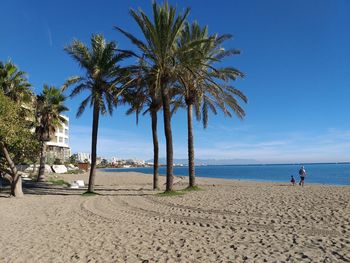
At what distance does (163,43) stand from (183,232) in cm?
1230

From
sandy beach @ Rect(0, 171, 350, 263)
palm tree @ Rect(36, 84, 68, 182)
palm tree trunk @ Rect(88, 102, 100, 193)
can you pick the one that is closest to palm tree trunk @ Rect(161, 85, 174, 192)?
palm tree trunk @ Rect(88, 102, 100, 193)

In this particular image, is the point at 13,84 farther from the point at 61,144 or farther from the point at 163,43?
the point at 61,144

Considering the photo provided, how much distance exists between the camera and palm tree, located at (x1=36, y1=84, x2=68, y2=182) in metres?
32.1

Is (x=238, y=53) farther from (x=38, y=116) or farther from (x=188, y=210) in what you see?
(x=38, y=116)

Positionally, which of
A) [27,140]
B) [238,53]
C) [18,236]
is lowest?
[18,236]

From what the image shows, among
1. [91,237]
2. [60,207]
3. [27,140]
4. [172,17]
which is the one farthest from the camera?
[27,140]

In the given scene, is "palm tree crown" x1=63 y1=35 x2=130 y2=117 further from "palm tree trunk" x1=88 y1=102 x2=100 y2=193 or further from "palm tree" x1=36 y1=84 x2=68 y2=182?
"palm tree" x1=36 y1=84 x2=68 y2=182

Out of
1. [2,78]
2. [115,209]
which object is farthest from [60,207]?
[2,78]

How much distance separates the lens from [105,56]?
21.8 meters

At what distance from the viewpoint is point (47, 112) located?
107 ft

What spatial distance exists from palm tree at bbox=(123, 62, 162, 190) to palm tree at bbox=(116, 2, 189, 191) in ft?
2.14

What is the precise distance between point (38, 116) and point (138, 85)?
49.3ft

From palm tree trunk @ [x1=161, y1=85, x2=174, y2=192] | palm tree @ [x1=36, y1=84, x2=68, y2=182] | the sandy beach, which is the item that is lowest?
the sandy beach

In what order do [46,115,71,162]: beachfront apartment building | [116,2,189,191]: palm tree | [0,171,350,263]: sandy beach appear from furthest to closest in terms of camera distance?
[46,115,71,162]: beachfront apartment building, [116,2,189,191]: palm tree, [0,171,350,263]: sandy beach
